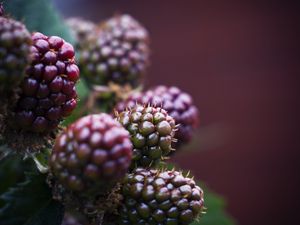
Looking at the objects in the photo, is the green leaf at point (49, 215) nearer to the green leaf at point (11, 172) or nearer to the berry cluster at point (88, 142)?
the berry cluster at point (88, 142)

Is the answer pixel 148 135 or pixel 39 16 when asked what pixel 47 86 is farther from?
pixel 39 16

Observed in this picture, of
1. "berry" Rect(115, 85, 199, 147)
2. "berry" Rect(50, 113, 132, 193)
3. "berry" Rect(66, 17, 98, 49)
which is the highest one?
"berry" Rect(66, 17, 98, 49)

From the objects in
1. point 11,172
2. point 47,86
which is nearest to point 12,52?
point 47,86

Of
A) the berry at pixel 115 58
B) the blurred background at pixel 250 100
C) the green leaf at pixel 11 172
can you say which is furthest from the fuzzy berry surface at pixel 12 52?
the blurred background at pixel 250 100

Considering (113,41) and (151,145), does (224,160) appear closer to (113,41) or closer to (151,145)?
(113,41)

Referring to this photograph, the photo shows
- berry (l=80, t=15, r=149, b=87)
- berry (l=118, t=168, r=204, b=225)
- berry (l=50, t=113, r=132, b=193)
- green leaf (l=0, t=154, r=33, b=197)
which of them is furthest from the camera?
berry (l=80, t=15, r=149, b=87)

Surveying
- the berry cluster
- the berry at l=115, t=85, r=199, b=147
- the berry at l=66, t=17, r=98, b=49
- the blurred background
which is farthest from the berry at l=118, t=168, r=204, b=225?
the blurred background

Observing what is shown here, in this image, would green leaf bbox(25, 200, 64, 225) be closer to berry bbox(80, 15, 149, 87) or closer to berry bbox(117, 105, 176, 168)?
berry bbox(117, 105, 176, 168)
